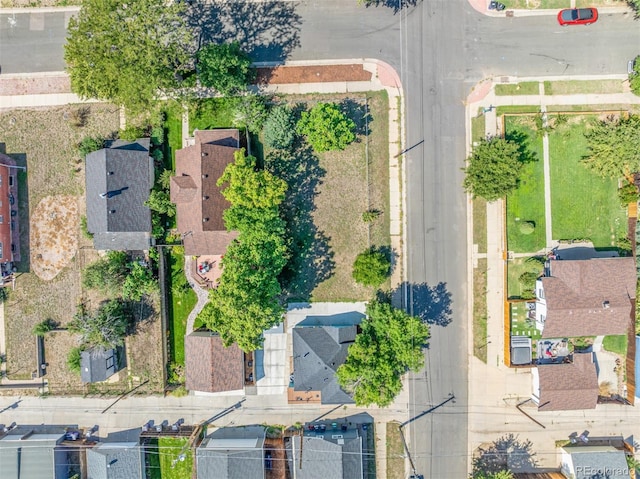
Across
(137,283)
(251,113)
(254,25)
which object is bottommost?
(137,283)

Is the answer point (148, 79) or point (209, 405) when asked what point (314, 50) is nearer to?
point (148, 79)

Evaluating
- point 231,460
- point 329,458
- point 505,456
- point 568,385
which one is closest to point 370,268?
point 329,458

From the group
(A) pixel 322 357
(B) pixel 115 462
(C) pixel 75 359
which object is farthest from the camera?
(C) pixel 75 359

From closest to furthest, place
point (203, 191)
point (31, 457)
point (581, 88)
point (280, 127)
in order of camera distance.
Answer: point (203, 191) < point (280, 127) < point (31, 457) < point (581, 88)

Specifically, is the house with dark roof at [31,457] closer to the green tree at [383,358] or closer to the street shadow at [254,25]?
the green tree at [383,358]

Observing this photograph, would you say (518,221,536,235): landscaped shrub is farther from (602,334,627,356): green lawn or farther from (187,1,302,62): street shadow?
(187,1,302,62): street shadow

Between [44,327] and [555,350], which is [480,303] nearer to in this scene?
[555,350]

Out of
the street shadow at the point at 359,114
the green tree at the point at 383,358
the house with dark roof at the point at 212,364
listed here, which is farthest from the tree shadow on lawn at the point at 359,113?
the house with dark roof at the point at 212,364
